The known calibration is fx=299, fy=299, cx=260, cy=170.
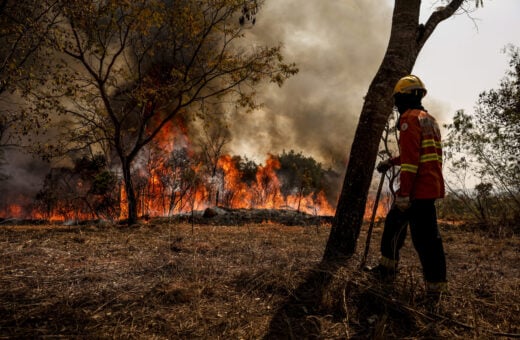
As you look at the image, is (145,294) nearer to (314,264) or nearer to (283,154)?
(314,264)

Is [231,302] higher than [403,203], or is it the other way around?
[403,203]

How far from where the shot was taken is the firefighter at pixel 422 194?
2.92m

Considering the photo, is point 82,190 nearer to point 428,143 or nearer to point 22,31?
point 22,31

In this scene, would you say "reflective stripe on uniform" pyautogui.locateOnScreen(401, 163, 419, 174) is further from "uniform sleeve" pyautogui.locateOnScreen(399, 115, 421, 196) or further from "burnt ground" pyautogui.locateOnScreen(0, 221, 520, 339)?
"burnt ground" pyautogui.locateOnScreen(0, 221, 520, 339)

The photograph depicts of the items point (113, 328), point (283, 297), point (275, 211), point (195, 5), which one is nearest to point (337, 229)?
point (283, 297)

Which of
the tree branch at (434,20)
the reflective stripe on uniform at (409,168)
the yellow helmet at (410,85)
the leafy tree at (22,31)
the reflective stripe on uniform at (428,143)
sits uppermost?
the leafy tree at (22,31)

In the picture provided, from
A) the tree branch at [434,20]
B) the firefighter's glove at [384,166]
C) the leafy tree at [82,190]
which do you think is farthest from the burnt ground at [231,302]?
the leafy tree at [82,190]

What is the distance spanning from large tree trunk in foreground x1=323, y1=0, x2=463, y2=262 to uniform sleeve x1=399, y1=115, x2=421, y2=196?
38.1 inches

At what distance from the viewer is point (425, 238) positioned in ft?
→ 9.78

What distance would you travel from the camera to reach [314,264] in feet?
12.0

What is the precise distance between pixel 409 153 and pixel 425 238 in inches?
34.0

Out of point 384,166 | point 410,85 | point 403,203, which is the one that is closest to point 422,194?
point 403,203

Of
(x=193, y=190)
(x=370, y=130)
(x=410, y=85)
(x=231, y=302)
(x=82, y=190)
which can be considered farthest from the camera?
(x=82, y=190)

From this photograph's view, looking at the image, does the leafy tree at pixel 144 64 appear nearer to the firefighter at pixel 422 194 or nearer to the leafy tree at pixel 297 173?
the firefighter at pixel 422 194
